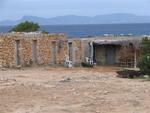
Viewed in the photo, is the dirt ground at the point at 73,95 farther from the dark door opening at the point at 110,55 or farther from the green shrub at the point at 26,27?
the green shrub at the point at 26,27

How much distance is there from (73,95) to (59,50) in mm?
18546

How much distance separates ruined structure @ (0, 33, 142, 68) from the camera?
36.4 meters

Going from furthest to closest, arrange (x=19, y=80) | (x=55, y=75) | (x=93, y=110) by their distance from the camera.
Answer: (x=55, y=75) < (x=19, y=80) < (x=93, y=110)

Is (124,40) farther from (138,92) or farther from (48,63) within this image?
(138,92)

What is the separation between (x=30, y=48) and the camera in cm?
3734

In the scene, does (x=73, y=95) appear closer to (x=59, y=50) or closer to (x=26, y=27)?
(x=59, y=50)

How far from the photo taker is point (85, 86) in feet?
79.6

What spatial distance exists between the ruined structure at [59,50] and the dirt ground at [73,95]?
25.0ft

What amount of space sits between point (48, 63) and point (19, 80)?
37.6ft

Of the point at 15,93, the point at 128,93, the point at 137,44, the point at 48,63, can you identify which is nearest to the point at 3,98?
the point at 15,93

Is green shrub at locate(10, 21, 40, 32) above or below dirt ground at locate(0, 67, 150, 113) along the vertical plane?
above

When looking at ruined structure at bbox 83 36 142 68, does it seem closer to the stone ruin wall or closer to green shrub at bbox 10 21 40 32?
the stone ruin wall

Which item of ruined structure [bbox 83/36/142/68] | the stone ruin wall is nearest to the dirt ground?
the stone ruin wall

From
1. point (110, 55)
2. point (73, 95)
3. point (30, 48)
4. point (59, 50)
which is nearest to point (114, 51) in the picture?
point (110, 55)
